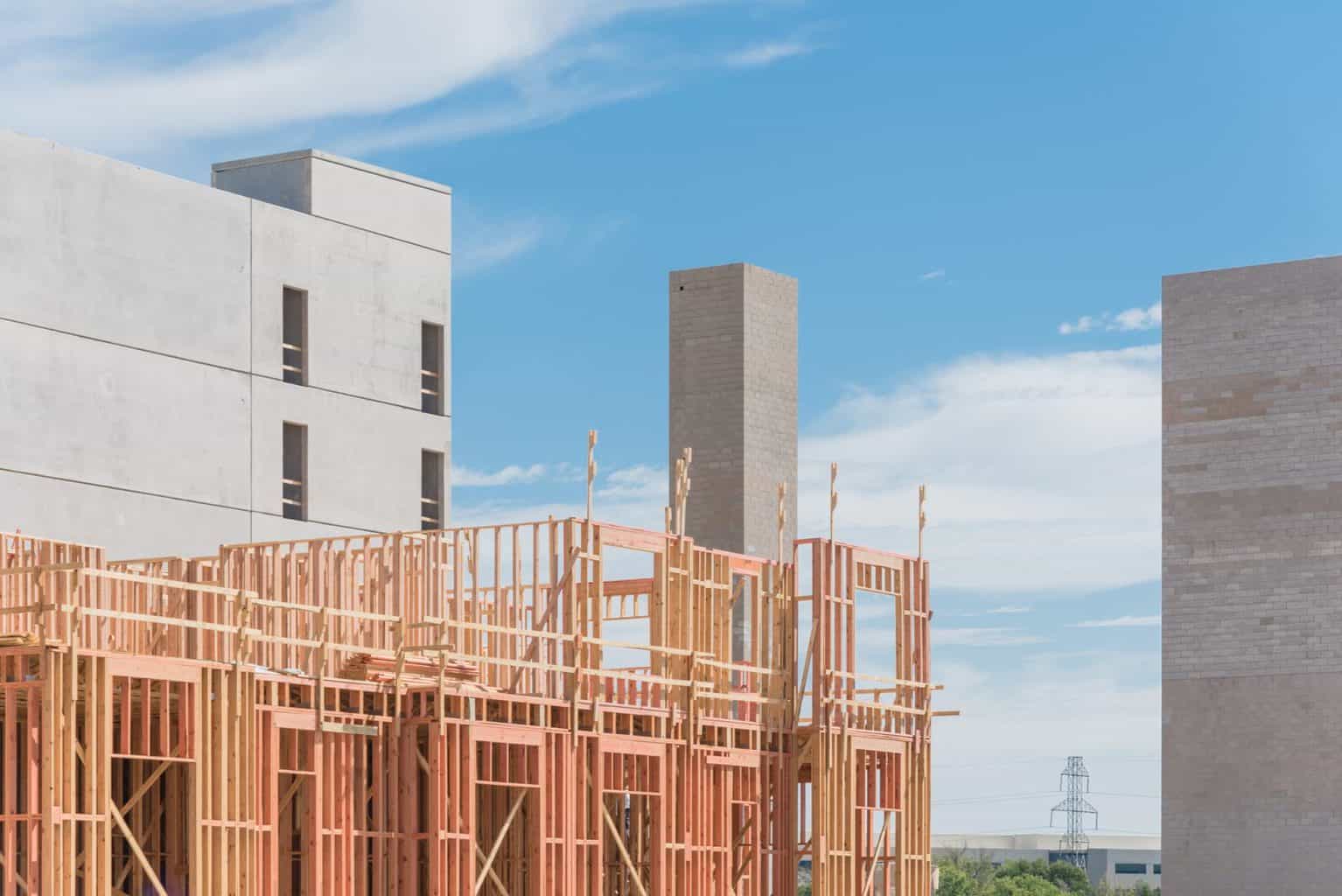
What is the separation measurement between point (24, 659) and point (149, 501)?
604 inches

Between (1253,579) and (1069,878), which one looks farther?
(1069,878)

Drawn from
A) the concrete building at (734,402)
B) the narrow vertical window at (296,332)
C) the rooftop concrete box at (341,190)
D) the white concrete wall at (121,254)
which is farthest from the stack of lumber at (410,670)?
the rooftop concrete box at (341,190)

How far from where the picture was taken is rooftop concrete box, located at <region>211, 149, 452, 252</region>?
37.1 m

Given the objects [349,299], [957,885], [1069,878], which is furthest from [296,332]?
[1069,878]

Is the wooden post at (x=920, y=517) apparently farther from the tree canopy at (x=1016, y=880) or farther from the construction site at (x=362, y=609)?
the tree canopy at (x=1016, y=880)

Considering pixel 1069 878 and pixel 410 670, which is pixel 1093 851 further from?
pixel 410 670

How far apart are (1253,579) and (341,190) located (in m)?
16.5

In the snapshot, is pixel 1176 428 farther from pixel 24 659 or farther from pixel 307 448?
pixel 24 659

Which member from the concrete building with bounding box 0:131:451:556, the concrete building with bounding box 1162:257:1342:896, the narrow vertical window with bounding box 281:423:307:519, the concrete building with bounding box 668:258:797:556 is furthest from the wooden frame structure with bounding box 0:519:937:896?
the concrete building with bounding box 1162:257:1342:896

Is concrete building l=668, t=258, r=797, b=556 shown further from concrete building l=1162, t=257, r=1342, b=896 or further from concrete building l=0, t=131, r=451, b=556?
concrete building l=1162, t=257, r=1342, b=896

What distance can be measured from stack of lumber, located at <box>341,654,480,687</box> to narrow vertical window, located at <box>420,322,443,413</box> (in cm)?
1706

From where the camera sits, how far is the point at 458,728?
21.7 m

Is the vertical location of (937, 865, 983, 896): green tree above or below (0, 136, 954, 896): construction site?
below

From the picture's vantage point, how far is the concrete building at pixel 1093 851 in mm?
118375
